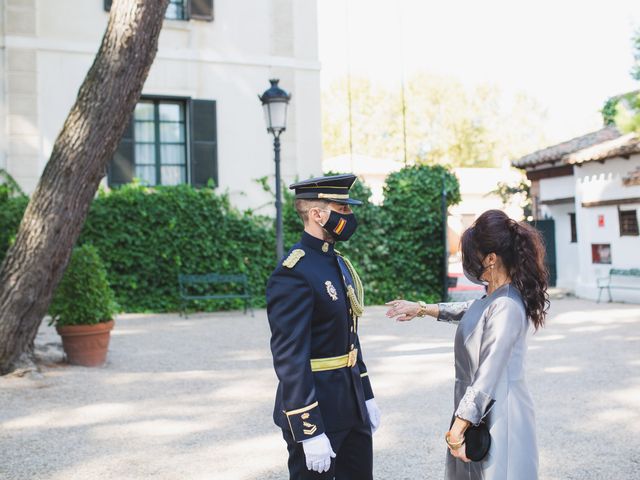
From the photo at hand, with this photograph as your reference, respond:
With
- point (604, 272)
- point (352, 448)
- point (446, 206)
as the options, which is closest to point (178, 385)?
point (352, 448)

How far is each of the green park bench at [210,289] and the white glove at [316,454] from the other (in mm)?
10943

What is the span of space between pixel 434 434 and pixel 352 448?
2.38 metres

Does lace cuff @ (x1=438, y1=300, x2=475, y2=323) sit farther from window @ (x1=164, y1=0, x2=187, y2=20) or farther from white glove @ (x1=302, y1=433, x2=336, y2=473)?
window @ (x1=164, y1=0, x2=187, y2=20)

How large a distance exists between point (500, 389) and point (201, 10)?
13.7 m

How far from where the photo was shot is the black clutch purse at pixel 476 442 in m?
2.64

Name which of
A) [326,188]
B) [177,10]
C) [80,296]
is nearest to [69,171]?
[80,296]

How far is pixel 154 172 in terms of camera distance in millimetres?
14758

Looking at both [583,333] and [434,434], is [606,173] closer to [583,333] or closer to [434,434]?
[583,333]

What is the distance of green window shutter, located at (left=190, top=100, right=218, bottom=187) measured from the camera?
48.5ft

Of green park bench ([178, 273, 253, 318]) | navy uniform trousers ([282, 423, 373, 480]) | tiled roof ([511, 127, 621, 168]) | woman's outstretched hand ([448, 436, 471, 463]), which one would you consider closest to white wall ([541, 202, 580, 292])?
tiled roof ([511, 127, 621, 168])

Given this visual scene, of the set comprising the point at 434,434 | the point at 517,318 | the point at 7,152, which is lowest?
the point at 434,434

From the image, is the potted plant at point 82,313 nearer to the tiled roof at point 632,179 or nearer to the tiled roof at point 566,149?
the tiled roof at point 632,179

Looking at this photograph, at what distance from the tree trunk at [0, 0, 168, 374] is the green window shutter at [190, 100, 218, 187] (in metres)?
7.44

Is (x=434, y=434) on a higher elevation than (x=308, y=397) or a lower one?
lower
